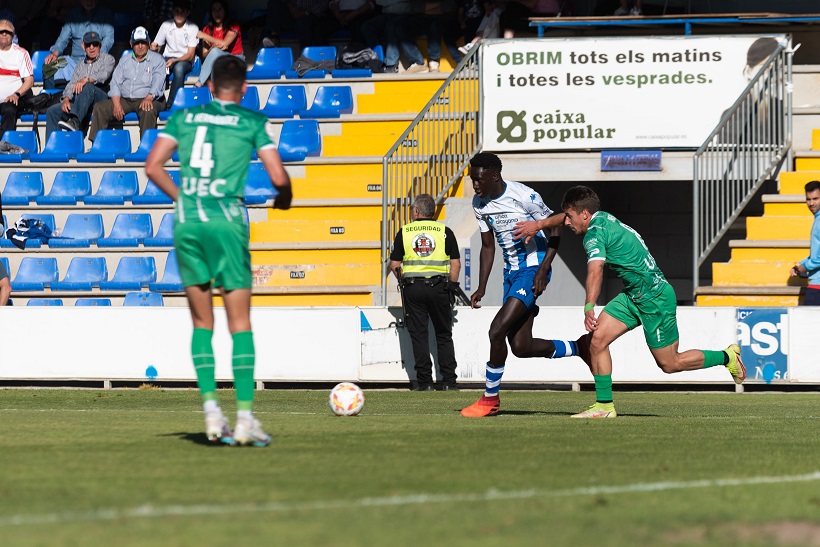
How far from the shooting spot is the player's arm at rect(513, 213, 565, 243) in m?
10.2

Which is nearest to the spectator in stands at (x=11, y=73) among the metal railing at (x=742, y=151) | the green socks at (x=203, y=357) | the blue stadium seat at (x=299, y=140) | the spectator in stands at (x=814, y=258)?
the blue stadium seat at (x=299, y=140)

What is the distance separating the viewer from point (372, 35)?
22.3m

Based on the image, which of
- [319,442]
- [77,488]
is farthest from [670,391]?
[77,488]

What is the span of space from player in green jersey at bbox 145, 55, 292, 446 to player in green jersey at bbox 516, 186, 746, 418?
3.47m

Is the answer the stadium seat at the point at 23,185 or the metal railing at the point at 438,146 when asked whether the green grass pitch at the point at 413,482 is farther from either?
the stadium seat at the point at 23,185

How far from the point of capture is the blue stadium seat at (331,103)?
2141 centimetres

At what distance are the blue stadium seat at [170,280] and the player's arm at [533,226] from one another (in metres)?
9.51

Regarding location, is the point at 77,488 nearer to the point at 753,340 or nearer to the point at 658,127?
the point at 753,340

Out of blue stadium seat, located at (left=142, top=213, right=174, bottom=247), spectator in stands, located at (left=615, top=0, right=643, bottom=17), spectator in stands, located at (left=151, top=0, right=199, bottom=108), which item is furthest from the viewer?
spectator in stands, located at (left=151, top=0, right=199, bottom=108)

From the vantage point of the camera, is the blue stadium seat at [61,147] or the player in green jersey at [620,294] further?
the blue stadium seat at [61,147]

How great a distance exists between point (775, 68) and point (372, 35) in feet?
22.6

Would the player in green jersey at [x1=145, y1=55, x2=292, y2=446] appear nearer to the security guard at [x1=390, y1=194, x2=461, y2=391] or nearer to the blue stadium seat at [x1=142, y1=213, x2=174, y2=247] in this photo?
the security guard at [x1=390, y1=194, x2=461, y2=391]

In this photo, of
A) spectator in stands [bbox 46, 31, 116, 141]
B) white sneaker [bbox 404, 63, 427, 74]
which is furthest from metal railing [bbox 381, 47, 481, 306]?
spectator in stands [bbox 46, 31, 116, 141]

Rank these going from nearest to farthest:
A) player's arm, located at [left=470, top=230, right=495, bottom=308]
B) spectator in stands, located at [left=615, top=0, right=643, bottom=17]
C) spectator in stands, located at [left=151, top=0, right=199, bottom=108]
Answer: player's arm, located at [left=470, top=230, right=495, bottom=308], spectator in stands, located at [left=615, top=0, right=643, bottom=17], spectator in stands, located at [left=151, top=0, right=199, bottom=108]
